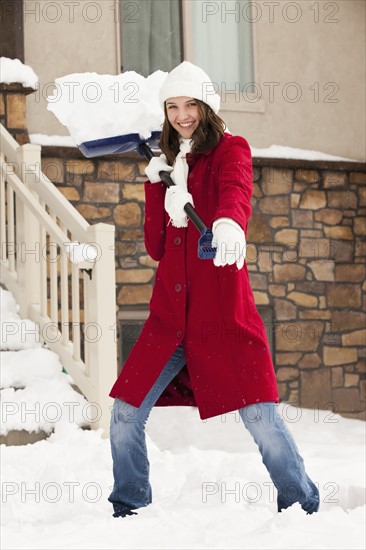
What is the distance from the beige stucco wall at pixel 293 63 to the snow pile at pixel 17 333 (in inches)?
110

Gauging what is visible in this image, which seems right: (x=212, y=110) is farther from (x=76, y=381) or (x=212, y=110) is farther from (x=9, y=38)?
(x=9, y=38)

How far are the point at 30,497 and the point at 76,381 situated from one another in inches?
62.9

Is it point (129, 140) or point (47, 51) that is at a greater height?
point (47, 51)

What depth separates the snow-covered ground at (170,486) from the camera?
3.58 metres

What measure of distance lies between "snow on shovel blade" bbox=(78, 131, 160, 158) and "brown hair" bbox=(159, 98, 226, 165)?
0.90ft

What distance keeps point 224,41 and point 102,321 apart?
416cm

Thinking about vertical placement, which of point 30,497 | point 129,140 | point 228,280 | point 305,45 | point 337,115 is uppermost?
point 305,45

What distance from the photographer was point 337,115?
32.1 ft

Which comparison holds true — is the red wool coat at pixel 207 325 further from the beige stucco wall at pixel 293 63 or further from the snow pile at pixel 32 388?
the beige stucco wall at pixel 293 63

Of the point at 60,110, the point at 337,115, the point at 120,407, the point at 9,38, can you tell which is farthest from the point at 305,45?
the point at 120,407

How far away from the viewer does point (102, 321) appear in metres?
6.28

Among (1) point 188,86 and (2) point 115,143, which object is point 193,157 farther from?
(2) point 115,143

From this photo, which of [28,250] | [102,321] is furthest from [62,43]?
[102,321]

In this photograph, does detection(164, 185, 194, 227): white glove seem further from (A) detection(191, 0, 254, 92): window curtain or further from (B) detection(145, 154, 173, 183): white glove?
(A) detection(191, 0, 254, 92): window curtain
